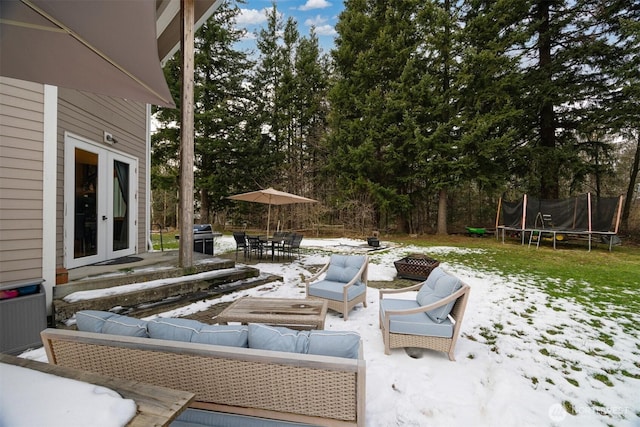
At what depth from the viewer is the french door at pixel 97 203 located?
14.5 ft

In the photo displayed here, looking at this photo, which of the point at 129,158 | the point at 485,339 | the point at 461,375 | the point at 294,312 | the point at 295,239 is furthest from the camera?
the point at 295,239

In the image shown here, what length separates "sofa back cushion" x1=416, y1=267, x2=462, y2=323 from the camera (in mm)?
2838

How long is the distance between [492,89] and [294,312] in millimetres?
13746

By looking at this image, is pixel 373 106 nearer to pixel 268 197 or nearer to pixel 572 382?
pixel 268 197

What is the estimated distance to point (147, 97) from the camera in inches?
105

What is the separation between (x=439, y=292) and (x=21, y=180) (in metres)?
4.94

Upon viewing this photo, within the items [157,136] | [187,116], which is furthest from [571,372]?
[157,136]

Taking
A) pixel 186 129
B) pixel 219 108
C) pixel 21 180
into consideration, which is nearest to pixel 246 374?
pixel 21 180

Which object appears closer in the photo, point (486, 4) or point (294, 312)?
point (294, 312)

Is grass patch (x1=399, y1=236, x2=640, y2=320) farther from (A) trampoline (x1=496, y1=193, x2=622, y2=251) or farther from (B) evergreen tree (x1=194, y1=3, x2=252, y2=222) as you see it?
Result: (B) evergreen tree (x1=194, y1=3, x2=252, y2=222)

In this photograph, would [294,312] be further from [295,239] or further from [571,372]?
[295,239]

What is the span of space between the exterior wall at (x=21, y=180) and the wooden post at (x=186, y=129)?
1.69 meters

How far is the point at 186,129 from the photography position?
15.2 ft

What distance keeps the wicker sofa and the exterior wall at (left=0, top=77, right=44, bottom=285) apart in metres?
2.41
